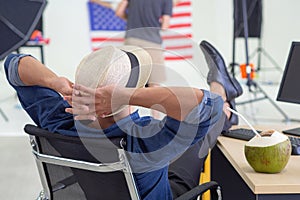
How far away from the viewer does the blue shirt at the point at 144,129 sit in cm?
106

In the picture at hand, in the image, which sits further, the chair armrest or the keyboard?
the keyboard

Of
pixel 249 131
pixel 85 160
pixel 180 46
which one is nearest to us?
pixel 85 160

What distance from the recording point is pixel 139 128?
112 centimetres

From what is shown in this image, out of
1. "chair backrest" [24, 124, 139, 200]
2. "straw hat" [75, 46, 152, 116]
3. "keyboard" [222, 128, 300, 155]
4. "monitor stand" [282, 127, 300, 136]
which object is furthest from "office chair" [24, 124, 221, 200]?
"monitor stand" [282, 127, 300, 136]

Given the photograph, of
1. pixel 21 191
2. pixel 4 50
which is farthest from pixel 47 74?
pixel 4 50

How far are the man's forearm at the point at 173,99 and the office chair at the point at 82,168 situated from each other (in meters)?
0.13

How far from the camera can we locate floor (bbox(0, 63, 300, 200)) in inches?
116

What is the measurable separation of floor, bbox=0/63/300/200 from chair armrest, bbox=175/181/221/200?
744mm

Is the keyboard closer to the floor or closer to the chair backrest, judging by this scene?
the floor

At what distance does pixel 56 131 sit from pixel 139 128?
0.23m

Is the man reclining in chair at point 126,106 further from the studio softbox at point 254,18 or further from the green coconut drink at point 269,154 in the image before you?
the studio softbox at point 254,18

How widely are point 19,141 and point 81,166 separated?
3.07 meters

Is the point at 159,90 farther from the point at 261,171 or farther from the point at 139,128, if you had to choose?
the point at 261,171

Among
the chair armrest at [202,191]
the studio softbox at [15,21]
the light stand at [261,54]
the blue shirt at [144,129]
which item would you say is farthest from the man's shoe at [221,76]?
the light stand at [261,54]
